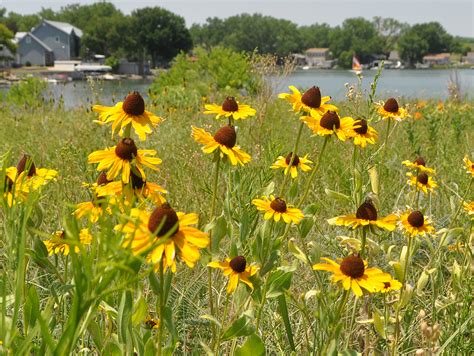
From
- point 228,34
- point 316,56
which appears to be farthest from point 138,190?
point 316,56

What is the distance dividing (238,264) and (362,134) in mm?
662

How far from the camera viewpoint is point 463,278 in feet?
5.35

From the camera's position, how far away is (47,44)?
201ft

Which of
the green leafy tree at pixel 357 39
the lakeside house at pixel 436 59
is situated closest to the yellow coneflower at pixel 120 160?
the green leafy tree at pixel 357 39

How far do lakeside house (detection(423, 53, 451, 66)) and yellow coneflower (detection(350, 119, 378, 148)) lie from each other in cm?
7792

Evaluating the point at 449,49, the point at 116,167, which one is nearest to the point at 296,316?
the point at 116,167

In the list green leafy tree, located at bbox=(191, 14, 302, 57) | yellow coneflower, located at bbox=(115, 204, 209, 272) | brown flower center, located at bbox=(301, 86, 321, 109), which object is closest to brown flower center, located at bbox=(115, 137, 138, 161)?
yellow coneflower, located at bbox=(115, 204, 209, 272)

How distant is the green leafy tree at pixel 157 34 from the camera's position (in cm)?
5841

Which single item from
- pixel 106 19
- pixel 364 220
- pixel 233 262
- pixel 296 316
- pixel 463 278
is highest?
pixel 106 19

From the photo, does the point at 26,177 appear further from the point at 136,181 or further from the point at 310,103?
the point at 310,103

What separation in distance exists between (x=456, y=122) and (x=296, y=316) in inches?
122

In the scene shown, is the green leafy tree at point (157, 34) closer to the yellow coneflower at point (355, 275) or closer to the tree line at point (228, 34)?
the tree line at point (228, 34)

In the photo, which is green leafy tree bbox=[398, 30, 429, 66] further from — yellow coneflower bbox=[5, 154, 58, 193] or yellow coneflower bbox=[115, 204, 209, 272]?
yellow coneflower bbox=[115, 204, 209, 272]

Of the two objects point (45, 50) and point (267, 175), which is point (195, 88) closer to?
point (267, 175)
